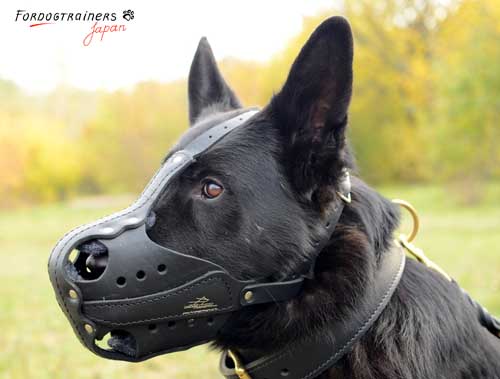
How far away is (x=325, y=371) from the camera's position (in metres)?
1.93

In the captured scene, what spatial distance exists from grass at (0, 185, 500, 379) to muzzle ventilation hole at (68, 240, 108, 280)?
67 cm

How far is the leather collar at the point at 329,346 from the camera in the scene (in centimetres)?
186

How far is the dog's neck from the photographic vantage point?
74.4 inches

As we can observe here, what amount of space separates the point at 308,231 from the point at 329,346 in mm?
401

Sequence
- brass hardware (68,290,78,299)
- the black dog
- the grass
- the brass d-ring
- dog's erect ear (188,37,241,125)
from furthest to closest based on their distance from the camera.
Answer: the grass < dog's erect ear (188,37,241,125) < the brass d-ring < the black dog < brass hardware (68,290,78,299)

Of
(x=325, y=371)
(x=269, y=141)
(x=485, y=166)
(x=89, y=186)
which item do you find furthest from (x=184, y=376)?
(x=89, y=186)

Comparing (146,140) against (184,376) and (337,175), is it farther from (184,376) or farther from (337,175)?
(337,175)

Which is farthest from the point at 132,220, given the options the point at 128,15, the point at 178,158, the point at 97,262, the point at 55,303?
the point at 55,303

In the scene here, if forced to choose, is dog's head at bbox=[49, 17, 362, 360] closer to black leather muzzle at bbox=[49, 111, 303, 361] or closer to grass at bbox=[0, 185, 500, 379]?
black leather muzzle at bbox=[49, 111, 303, 361]

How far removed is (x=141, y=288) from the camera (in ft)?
5.72

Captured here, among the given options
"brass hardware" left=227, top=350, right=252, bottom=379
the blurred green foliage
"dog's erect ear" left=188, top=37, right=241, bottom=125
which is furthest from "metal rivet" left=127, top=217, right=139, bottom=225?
the blurred green foliage

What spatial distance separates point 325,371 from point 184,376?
2752 millimetres

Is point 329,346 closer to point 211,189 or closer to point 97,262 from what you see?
point 211,189

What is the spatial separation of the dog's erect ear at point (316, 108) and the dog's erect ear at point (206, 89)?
66 centimetres
